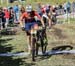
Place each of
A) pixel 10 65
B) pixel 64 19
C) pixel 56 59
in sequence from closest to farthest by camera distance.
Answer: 1. pixel 10 65
2. pixel 56 59
3. pixel 64 19

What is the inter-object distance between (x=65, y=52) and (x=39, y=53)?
0.99m

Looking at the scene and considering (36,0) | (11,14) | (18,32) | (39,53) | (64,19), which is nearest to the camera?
(39,53)

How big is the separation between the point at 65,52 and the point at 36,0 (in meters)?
46.2

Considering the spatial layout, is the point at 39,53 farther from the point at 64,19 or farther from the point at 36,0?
the point at 36,0

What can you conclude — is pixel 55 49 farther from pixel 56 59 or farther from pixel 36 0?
pixel 36 0

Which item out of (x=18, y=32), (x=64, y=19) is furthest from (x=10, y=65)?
(x=64, y=19)

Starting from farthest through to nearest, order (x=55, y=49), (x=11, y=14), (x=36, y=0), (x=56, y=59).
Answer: (x=36, y=0)
(x=11, y=14)
(x=55, y=49)
(x=56, y=59)

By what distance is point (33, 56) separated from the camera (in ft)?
42.2

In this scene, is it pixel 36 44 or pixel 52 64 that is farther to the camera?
pixel 36 44

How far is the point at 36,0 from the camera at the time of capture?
60.1 m

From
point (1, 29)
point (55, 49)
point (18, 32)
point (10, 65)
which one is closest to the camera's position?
point (10, 65)

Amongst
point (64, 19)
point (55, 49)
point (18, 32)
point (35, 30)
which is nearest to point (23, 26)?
point (35, 30)

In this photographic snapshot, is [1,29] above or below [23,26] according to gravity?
below

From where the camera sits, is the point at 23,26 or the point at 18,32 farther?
the point at 18,32
